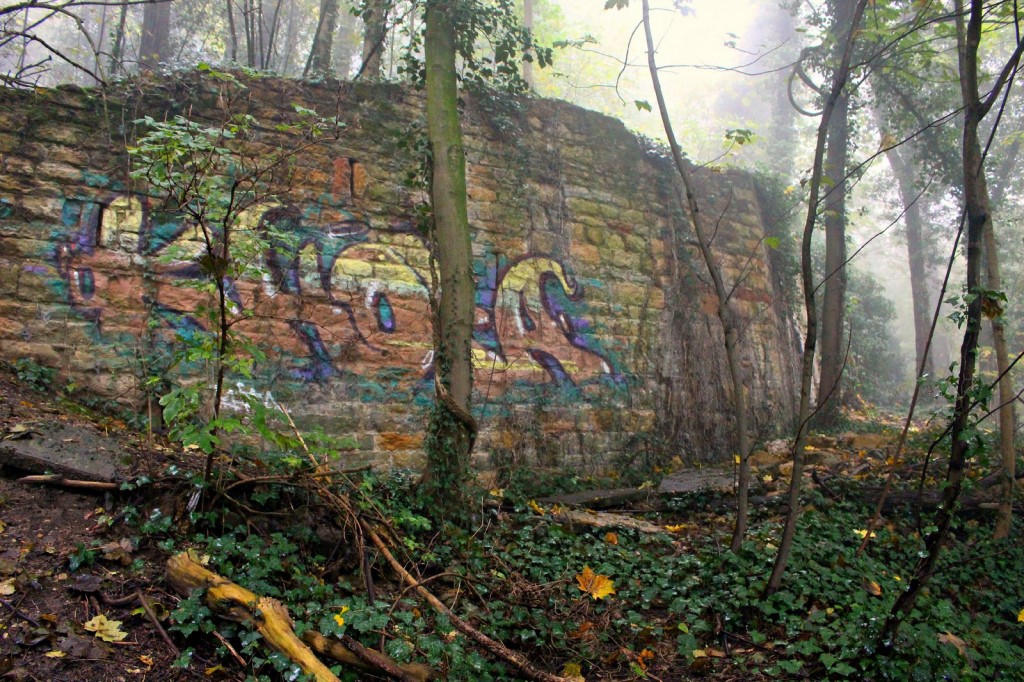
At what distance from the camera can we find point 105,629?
2523 millimetres

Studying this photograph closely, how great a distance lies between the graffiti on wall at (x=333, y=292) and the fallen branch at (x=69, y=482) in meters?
1.41

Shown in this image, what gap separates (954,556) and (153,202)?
20.7ft

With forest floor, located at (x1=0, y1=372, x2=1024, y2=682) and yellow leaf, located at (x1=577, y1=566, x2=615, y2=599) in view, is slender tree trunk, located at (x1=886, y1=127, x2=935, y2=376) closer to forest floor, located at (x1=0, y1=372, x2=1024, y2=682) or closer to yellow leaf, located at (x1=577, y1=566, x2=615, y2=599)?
forest floor, located at (x1=0, y1=372, x2=1024, y2=682)

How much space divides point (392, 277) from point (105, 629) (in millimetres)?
3647

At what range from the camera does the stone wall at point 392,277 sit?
4.74 metres

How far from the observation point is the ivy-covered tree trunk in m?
4.14

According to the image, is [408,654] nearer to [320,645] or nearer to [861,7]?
[320,645]

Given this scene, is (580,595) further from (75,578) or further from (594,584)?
(75,578)

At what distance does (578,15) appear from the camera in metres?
23.1

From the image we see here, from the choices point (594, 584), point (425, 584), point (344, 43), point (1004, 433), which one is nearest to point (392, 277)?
point (425, 584)

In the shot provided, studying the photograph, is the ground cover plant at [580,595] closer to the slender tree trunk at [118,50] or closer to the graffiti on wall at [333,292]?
the graffiti on wall at [333,292]

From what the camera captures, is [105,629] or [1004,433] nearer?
[105,629]

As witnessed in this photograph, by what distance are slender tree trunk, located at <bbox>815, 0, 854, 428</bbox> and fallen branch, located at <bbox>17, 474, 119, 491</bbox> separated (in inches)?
303

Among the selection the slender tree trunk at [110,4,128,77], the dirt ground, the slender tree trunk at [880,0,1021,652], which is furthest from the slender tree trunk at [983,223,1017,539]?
the slender tree trunk at [110,4,128,77]
